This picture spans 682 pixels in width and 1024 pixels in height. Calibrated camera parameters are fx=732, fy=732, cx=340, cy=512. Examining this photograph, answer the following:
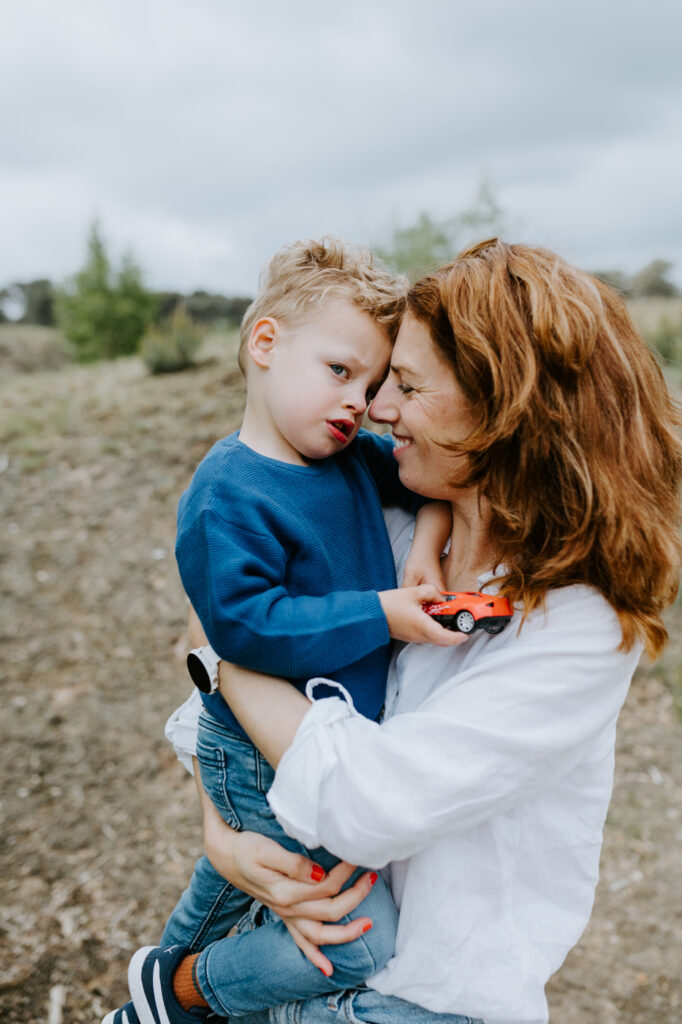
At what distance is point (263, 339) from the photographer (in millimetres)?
1787

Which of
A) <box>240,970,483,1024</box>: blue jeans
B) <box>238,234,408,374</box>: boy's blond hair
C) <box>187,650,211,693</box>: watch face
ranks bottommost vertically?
<box>240,970,483,1024</box>: blue jeans

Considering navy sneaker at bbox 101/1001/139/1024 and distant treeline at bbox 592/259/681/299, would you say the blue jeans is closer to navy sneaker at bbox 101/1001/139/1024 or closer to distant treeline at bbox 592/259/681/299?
navy sneaker at bbox 101/1001/139/1024

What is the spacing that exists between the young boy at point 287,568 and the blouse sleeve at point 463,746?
0.15 m

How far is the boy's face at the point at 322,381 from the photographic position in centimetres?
167

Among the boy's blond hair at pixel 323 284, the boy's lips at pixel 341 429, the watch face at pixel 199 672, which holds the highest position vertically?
the boy's blond hair at pixel 323 284

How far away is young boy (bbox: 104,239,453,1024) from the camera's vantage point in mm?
1406

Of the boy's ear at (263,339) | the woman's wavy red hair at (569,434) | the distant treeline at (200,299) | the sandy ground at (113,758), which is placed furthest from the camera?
the distant treeline at (200,299)

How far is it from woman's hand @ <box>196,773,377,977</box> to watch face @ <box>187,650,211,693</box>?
13.2 inches

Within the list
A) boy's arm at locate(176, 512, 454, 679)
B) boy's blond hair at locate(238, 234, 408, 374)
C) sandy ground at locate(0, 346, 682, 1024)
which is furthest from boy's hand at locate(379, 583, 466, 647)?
sandy ground at locate(0, 346, 682, 1024)

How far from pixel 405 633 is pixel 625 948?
2419mm

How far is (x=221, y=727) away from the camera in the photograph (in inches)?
64.1

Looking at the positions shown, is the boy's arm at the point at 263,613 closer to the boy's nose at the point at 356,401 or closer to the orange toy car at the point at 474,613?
the orange toy car at the point at 474,613

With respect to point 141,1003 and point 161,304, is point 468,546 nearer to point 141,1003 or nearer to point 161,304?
point 141,1003

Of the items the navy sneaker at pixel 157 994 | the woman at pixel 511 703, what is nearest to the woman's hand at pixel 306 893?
the woman at pixel 511 703
